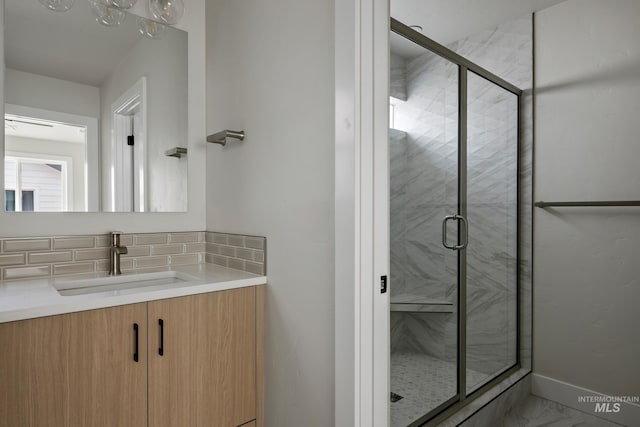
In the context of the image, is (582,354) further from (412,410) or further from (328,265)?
(328,265)

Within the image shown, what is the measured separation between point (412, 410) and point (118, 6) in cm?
212

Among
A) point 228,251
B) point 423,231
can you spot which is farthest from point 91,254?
point 423,231

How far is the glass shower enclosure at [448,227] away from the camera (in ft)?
5.57

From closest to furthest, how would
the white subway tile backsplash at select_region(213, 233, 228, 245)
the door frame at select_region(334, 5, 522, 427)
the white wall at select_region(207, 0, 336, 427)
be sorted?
the door frame at select_region(334, 5, 522, 427) → the white wall at select_region(207, 0, 336, 427) → the white subway tile backsplash at select_region(213, 233, 228, 245)

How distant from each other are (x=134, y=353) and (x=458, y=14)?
224 centimetres

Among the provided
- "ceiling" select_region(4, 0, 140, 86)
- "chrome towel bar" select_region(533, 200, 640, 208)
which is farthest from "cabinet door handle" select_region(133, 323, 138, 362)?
"chrome towel bar" select_region(533, 200, 640, 208)

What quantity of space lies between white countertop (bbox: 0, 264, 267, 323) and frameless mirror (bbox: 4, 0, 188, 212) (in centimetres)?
32

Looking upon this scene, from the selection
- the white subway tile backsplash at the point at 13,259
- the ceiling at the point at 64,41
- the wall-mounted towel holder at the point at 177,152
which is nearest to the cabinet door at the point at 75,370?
the white subway tile backsplash at the point at 13,259

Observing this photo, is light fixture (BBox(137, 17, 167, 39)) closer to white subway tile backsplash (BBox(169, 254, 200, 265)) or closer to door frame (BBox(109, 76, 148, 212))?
door frame (BBox(109, 76, 148, 212))

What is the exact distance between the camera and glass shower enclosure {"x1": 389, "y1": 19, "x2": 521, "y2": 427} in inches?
66.9

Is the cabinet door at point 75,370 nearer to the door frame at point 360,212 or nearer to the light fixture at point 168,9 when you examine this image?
the door frame at point 360,212

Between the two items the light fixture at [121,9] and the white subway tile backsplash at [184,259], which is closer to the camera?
the light fixture at [121,9]

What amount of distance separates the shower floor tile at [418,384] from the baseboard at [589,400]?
2.35 feet

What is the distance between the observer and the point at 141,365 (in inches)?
44.9
